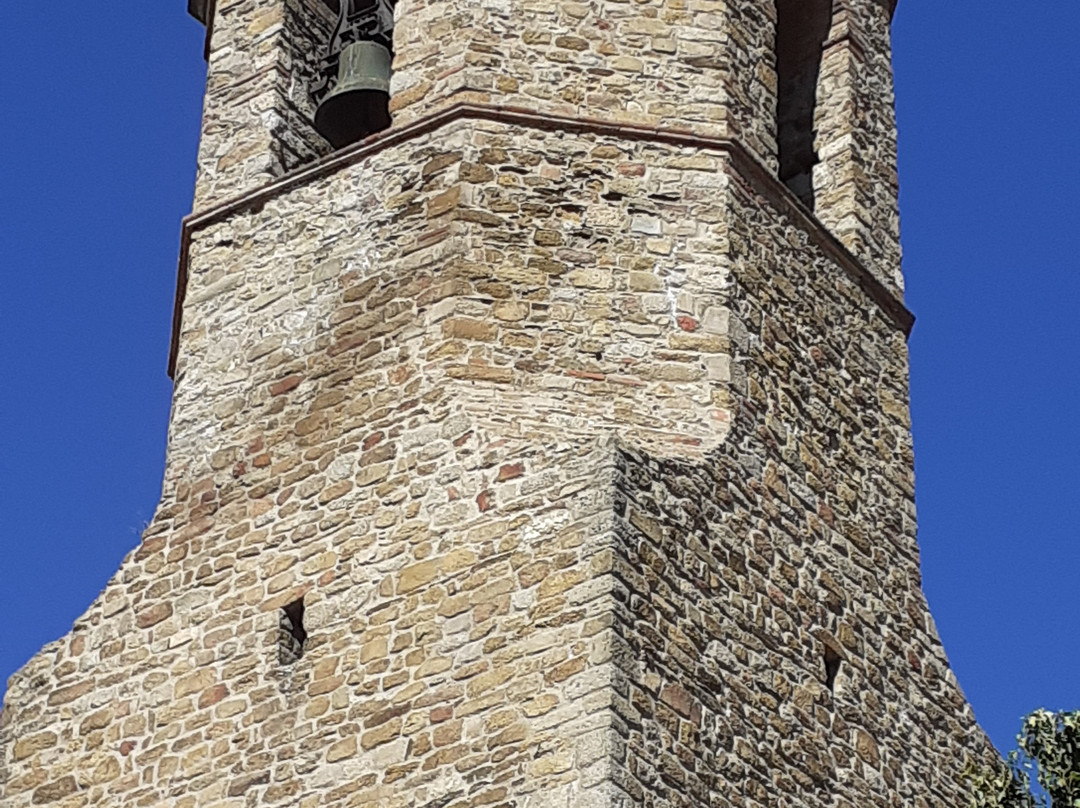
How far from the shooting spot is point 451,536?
13641mm

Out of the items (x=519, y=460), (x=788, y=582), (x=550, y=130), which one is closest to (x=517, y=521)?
(x=519, y=460)

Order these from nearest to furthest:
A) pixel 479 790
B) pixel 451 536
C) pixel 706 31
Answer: pixel 479 790
pixel 451 536
pixel 706 31

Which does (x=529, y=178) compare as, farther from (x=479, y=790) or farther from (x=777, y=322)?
(x=479, y=790)

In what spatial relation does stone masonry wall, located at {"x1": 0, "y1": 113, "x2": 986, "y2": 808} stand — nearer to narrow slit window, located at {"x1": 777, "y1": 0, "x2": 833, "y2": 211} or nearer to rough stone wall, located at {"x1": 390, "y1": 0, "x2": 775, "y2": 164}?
rough stone wall, located at {"x1": 390, "y1": 0, "x2": 775, "y2": 164}

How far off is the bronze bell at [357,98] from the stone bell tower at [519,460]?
32 millimetres

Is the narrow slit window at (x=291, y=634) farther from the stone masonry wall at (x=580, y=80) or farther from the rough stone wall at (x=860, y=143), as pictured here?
the rough stone wall at (x=860, y=143)

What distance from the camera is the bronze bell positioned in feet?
53.8

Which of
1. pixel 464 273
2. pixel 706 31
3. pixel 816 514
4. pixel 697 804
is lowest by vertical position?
pixel 697 804

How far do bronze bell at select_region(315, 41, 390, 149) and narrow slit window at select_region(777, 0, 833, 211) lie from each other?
8.07ft

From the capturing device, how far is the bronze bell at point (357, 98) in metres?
16.4

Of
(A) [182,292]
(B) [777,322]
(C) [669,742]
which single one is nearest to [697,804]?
(C) [669,742]

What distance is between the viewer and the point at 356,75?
16438 millimetres

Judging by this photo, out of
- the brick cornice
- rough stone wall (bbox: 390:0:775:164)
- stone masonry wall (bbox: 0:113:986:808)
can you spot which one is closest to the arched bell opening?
rough stone wall (bbox: 390:0:775:164)

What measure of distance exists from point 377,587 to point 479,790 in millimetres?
1434
